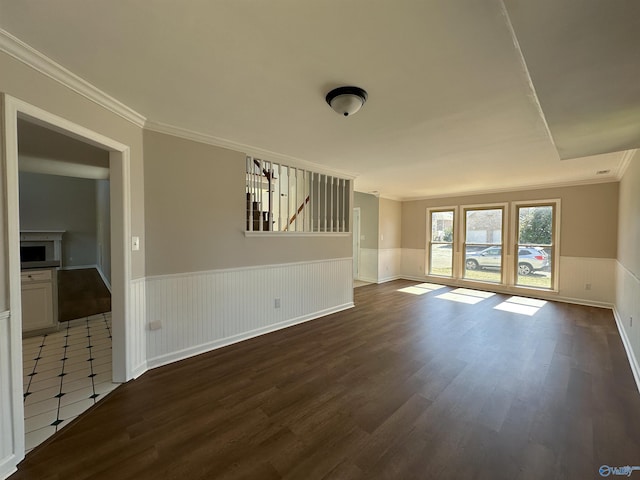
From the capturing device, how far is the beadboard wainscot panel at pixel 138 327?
2469mm

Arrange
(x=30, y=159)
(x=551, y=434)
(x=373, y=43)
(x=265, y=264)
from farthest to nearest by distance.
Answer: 1. (x=265, y=264)
2. (x=30, y=159)
3. (x=551, y=434)
4. (x=373, y=43)

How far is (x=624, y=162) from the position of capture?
3738mm

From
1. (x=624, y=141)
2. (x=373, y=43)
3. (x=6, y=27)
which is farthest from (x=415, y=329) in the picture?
(x=6, y=27)

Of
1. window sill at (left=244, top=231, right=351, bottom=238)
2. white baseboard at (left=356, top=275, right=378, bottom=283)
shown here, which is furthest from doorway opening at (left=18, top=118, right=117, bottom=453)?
white baseboard at (left=356, top=275, right=378, bottom=283)

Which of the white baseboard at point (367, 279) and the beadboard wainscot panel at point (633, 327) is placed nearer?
the beadboard wainscot panel at point (633, 327)

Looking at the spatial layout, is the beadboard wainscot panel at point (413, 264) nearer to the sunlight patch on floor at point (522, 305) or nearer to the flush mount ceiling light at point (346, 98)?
the sunlight patch on floor at point (522, 305)

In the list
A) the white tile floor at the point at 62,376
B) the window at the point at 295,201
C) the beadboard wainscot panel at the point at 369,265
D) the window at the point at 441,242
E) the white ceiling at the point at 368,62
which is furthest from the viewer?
the beadboard wainscot panel at the point at 369,265

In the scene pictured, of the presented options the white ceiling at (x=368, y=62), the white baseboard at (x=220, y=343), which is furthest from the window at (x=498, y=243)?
the white baseboard at (x=220, y=343)

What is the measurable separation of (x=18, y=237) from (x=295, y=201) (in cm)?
340

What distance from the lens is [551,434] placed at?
1809mm

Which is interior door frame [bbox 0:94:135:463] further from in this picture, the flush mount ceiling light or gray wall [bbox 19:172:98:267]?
gray wall [bbox 19:172:98:267]

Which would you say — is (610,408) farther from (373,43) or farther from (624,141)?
(373,43)

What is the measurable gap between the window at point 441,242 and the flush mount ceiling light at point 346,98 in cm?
587

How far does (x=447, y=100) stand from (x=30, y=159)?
16.0ft
